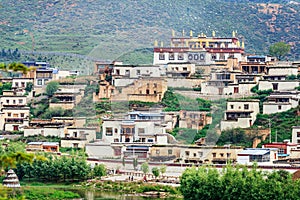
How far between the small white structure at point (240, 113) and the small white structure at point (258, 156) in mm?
5083

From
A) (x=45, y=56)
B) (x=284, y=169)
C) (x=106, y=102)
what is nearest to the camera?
(x=284, y=169)

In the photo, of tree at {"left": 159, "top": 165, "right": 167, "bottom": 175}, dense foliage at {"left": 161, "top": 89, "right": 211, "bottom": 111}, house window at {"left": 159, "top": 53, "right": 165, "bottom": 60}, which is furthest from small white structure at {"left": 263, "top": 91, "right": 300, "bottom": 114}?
house window at {"left": 159, "top": 53, "right": 165, "bottom": 60}

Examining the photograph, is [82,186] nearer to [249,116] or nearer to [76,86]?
[249,116]

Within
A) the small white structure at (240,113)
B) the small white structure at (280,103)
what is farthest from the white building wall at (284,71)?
the small white structure at (240,113)

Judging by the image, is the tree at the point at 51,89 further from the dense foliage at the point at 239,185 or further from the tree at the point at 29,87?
the dense foliage at the point at 239,185

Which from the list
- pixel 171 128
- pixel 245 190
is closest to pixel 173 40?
pixel 171 128

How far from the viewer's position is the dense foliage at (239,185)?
49500 mm

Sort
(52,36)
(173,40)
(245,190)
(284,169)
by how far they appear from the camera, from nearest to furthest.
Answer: (245,190)
(284,169)
(173,40)
(52,36)

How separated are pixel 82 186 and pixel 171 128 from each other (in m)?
8.71

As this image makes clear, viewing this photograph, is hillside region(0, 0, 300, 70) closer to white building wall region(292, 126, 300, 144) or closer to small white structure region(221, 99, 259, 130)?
small white structure region(221, 99, 259, 130)

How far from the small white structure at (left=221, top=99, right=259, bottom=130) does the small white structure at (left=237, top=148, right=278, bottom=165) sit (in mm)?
5083

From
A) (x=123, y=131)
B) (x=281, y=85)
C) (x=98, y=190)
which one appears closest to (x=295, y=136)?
(x=281, y=85)

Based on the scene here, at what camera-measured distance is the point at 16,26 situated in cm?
10494

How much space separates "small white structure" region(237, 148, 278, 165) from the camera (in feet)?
195
